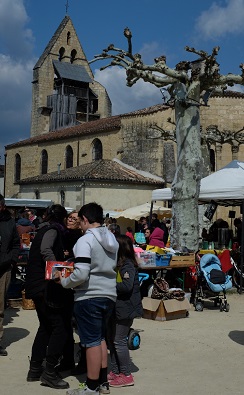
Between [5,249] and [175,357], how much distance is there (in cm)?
250

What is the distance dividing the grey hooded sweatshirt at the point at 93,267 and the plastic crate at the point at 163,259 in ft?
15.9

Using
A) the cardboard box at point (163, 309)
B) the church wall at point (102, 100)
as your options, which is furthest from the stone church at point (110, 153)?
the cardboard box at point (163, 309)

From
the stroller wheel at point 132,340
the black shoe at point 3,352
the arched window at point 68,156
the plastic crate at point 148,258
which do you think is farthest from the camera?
the arched window at point 68,156

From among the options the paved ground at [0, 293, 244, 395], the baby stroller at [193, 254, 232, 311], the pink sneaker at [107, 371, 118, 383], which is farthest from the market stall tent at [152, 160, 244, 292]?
the pink sneaker at [107, 371, 118, 383]

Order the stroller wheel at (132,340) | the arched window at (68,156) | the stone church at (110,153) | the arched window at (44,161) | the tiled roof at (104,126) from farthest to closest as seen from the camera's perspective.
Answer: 1. the arched window at (44,161)
2. the arched window at (68,156)
3. the tiled roof at (104,126)
4. the stone church at (110,153)
5. the stroller wheel at (132,340)

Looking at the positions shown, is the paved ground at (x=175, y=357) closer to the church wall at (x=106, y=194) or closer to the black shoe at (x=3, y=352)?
the black shoe at (x=3, y=352)

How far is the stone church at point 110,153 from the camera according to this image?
28.2 metres

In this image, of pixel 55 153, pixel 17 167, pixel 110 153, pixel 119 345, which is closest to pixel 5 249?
pixel 119 345

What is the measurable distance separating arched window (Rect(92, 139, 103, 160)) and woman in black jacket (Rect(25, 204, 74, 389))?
2895 centimetres

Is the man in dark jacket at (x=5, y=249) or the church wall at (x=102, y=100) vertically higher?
the church wall at (x=102, y=100)

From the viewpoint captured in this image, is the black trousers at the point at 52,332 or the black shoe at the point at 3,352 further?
the black shoe at the point at 3,352

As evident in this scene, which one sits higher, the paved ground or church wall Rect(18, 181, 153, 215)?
church wall Rect(18, 181, 153, 215)

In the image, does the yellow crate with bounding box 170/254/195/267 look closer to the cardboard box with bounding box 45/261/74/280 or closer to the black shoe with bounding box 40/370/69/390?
the black shoe with bounding box 40/370/69/390

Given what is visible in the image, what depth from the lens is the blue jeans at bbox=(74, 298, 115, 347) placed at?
4.50 m
